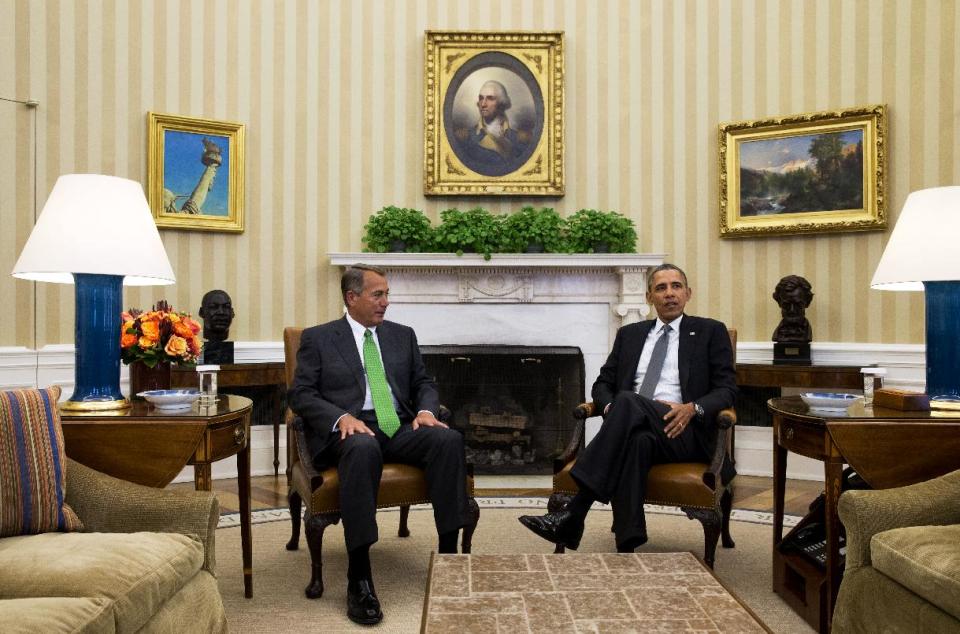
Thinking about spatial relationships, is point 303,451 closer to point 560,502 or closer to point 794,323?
point 560,502

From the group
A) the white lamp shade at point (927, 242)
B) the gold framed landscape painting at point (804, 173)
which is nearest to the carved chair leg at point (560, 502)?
the white lamp shade at point (927, 242)

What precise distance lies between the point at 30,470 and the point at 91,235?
95 centimetres

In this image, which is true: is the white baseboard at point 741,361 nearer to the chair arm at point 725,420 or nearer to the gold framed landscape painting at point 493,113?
the gold framed landscape painting at point 493,113

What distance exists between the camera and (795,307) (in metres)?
5.07

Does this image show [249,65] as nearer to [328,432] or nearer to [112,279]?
[112,279]

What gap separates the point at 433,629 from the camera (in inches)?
64.9

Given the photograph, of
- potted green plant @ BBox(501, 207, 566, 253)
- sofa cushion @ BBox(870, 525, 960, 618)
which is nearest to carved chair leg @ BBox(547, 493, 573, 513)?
sofa cushion @ BBox(870, 525, 960, 618)

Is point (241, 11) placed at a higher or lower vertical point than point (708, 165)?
higher

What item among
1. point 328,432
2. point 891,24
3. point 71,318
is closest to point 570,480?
point 328,432

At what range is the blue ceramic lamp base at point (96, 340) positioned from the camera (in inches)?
111

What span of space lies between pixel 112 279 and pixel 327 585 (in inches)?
60.8

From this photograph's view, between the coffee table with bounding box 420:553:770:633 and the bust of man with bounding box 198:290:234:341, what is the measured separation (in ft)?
11.1

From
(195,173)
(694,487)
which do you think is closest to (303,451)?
(694,487)

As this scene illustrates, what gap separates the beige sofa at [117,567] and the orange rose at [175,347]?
0.77 meters
